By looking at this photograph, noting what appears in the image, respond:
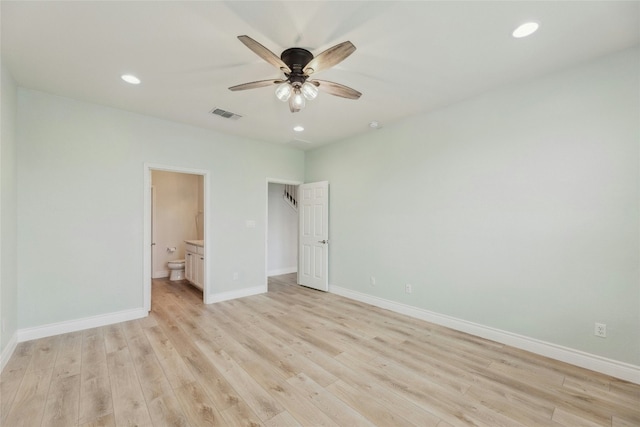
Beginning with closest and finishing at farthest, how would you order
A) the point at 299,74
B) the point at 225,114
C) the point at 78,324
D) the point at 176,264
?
the point at 299,74 → the point at 78,324 → the point at 225,114 → the point at 176,264

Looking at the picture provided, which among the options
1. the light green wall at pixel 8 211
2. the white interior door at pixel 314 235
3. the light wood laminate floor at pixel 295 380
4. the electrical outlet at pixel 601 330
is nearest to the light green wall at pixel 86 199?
the light green wall at pixel 8 211

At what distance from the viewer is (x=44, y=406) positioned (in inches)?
79.1

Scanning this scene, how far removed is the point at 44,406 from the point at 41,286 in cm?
176

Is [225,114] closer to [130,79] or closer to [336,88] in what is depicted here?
[130,79]

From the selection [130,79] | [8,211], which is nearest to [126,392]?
[8,211]

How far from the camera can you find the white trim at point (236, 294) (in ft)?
14.6

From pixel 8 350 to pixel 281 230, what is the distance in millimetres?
4886

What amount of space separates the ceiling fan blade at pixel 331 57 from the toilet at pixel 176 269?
17.3 ft

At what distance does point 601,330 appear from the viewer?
8.08ft

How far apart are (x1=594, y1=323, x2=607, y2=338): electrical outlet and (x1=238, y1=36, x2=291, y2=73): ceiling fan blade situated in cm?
359

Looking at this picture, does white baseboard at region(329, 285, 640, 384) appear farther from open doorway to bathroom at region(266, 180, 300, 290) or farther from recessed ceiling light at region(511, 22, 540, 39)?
open doorway to bathroom at region(266, 180, 300, 290)

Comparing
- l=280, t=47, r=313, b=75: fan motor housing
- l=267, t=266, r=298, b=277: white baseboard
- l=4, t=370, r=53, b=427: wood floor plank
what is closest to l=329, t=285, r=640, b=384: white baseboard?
l=267, t=266, r=298, b=277: white baseboard

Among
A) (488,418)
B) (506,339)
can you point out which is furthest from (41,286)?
(506,339)

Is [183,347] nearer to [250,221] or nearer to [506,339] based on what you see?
[250,221]
